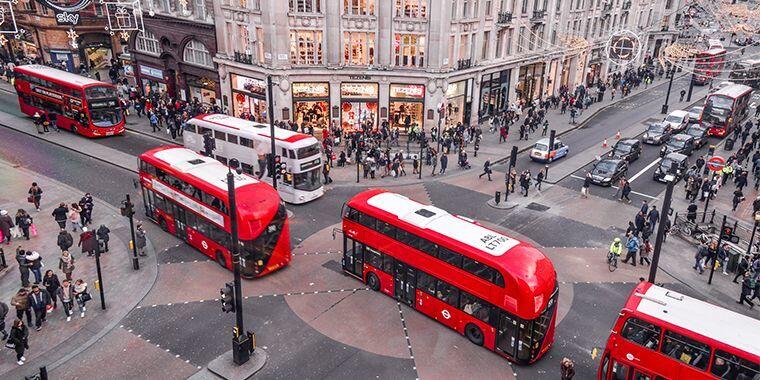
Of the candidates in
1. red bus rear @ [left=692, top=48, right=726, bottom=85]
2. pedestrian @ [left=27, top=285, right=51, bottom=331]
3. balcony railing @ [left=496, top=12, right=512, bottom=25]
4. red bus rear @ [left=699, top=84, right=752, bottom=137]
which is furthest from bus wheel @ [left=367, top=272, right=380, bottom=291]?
red bus rear @ [left=699, top=84, right=752, bottom=137]

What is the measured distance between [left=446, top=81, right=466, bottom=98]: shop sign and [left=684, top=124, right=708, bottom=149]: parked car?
17.8 metres

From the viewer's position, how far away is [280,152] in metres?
27.8

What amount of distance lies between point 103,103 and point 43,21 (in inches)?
1000

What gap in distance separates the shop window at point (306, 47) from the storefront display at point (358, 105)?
2.96 meters

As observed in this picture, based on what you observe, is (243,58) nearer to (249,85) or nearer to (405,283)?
(249,85)

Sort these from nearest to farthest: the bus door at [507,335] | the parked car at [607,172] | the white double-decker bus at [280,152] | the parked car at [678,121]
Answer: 1. the bus door at [507,335]
2. the white double-decker bus at [280,152]
3. the parked car at [607,172]
4. the parked car at [678,121]

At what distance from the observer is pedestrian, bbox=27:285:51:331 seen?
17.4 meters

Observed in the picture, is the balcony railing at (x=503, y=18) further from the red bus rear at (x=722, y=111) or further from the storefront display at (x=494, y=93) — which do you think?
the red bus rear at (x=722, y=111)

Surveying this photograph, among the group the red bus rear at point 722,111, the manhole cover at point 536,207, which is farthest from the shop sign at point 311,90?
the red bus rear at point 722,111

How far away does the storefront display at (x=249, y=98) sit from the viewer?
4022 centimetres

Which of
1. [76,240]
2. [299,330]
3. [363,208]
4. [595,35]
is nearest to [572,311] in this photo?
[363,208]

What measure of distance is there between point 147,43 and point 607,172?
40499 millimetres

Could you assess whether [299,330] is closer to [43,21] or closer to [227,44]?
[227,44]

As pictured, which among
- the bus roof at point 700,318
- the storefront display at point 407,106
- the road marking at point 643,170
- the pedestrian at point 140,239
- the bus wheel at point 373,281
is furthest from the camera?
the storefront display at point 407,106
